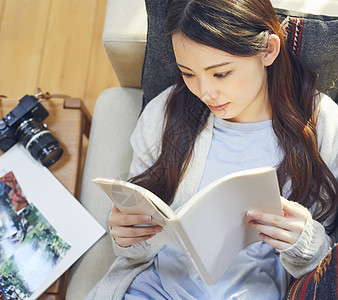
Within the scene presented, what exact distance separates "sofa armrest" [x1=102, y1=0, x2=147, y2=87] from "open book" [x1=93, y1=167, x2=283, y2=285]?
48 centimetres

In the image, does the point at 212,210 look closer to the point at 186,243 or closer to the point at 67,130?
the point at 186,243

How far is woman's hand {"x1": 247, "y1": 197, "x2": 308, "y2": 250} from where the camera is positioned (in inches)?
33.7

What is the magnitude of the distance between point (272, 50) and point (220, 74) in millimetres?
120

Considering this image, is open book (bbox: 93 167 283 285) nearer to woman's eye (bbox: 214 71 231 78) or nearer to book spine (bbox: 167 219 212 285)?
book spine (bbox: 167 219 212 285)

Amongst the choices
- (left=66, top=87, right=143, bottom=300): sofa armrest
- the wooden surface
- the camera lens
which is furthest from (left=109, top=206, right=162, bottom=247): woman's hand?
the wooden surface

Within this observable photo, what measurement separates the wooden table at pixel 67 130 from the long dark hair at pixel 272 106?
24 cm

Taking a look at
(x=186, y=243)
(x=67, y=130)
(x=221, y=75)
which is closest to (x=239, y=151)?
(x=221, y=75)

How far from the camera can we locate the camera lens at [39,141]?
1227 mm

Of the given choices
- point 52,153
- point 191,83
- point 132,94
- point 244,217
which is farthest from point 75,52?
point 244,217

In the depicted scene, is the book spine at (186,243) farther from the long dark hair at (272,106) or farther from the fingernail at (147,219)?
the long dark hair at (272,106)

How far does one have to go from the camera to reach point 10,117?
4.09ft

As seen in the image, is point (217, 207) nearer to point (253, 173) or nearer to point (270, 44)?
point (253, 173)

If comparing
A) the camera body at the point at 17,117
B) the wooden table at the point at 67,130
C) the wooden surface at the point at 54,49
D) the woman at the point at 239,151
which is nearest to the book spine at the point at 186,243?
the woman at the point at 239,151

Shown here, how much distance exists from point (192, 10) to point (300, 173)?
0.42 metres
